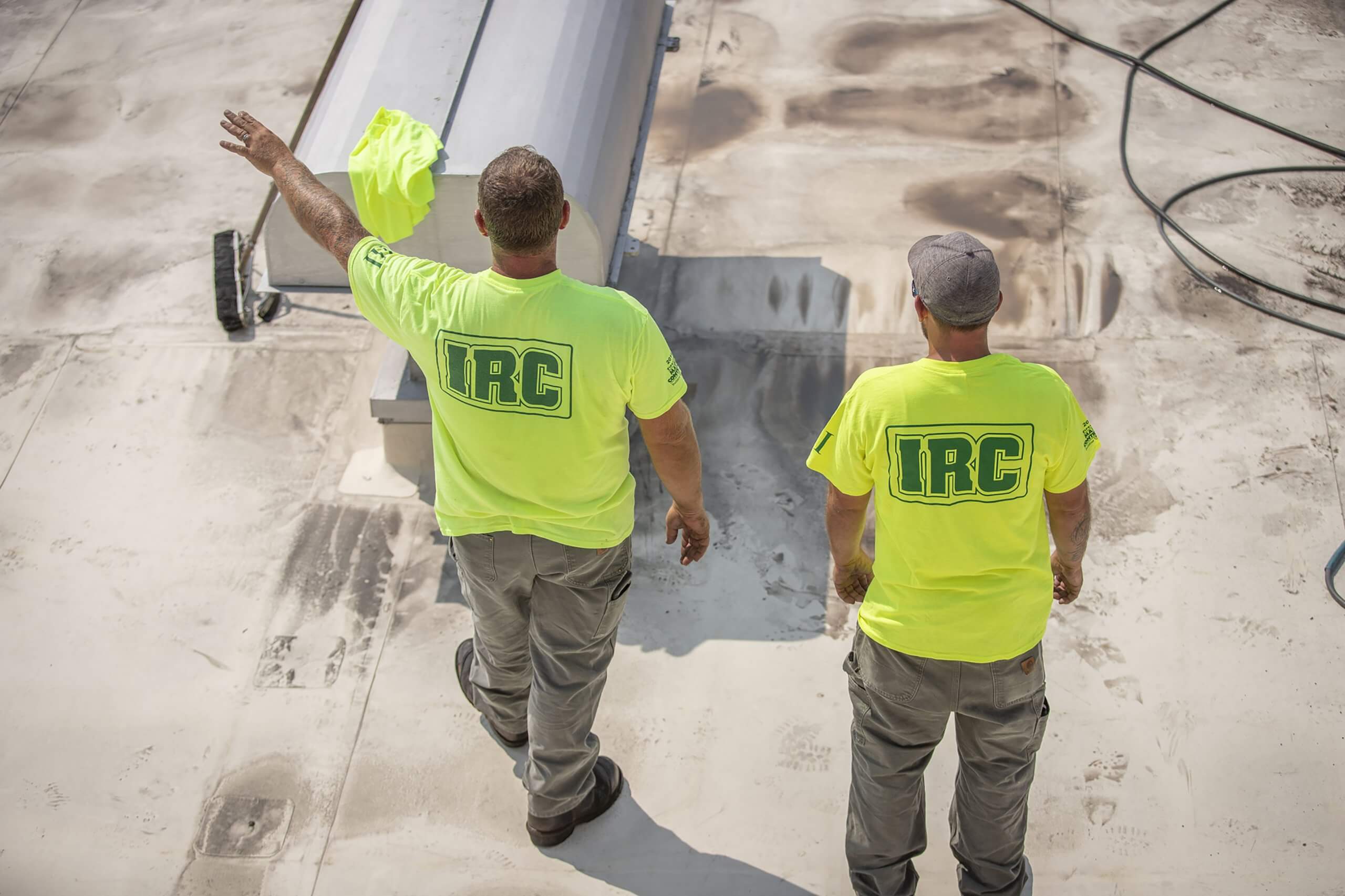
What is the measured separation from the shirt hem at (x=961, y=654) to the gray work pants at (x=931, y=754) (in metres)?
0.02

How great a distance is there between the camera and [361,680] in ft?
12.0

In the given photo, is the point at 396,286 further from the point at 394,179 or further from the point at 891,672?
the point at 891,672

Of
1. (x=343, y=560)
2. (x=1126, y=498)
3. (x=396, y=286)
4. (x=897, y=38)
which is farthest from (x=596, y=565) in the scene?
(x=897, y=38)

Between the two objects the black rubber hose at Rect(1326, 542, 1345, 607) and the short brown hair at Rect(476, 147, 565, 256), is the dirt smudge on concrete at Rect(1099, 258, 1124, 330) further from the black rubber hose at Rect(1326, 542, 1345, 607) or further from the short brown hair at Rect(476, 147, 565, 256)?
the short brown hair at Rect(476, 147, 565, 256)

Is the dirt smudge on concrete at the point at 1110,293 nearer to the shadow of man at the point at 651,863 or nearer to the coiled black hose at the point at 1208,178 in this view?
the coiled black hose at the point at 1208,178

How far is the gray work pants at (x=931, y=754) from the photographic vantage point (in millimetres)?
2551

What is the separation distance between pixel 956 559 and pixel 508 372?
3.55 feet

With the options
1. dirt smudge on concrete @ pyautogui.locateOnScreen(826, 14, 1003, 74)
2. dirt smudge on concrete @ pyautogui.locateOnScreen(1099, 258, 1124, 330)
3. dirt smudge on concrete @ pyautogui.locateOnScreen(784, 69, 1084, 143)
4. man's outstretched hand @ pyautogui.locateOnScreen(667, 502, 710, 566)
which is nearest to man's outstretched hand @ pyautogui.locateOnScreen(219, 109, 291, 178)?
man's outstretched hand @ pyautogui.locateOnScreen(667, 502, 710, 566)

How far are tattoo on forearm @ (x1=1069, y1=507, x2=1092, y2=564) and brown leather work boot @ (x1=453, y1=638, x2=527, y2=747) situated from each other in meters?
1.72

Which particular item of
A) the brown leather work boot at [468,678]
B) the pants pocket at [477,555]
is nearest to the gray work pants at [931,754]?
the pants pocket at [477,555]

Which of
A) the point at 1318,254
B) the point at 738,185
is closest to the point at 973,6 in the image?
the point at 738,185

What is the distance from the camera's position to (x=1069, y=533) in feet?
8.59

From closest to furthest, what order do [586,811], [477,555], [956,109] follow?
[477,555], [586,811], [956,109]

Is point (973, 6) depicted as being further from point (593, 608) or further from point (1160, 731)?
point (593, 608)
